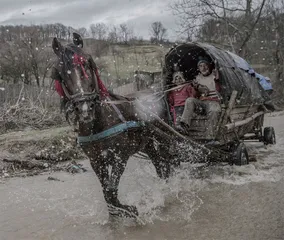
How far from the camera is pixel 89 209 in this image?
540cm

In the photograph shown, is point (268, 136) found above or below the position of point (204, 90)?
below

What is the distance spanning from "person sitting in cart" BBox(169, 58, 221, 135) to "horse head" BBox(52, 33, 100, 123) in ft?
7.36

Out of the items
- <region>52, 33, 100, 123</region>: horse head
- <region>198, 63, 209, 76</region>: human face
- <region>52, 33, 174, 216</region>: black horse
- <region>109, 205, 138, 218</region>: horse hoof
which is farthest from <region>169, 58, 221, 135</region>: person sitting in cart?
<region>52, 33, 100, 123</region>: horse head

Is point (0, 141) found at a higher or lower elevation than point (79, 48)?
lower

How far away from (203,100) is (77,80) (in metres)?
3.02

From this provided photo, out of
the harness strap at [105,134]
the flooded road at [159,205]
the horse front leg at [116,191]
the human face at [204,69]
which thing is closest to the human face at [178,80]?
the human face at [204,69]

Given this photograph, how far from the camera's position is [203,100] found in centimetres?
641

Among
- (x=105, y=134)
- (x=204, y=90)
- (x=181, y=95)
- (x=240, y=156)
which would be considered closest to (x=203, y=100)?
(x=204, y=90)

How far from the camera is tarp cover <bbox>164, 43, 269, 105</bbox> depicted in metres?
6.29

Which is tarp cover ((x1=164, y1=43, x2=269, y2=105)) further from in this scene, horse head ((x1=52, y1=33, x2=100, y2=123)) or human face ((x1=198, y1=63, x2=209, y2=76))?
horse head ((x1=52, y1=33, x2=100, y2=123))

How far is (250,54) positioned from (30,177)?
20550mm

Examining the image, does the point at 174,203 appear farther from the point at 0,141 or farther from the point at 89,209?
the point at 0,141

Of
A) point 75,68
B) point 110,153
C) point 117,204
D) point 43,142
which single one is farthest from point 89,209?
point 43,142

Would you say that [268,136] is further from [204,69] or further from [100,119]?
[100,119]
